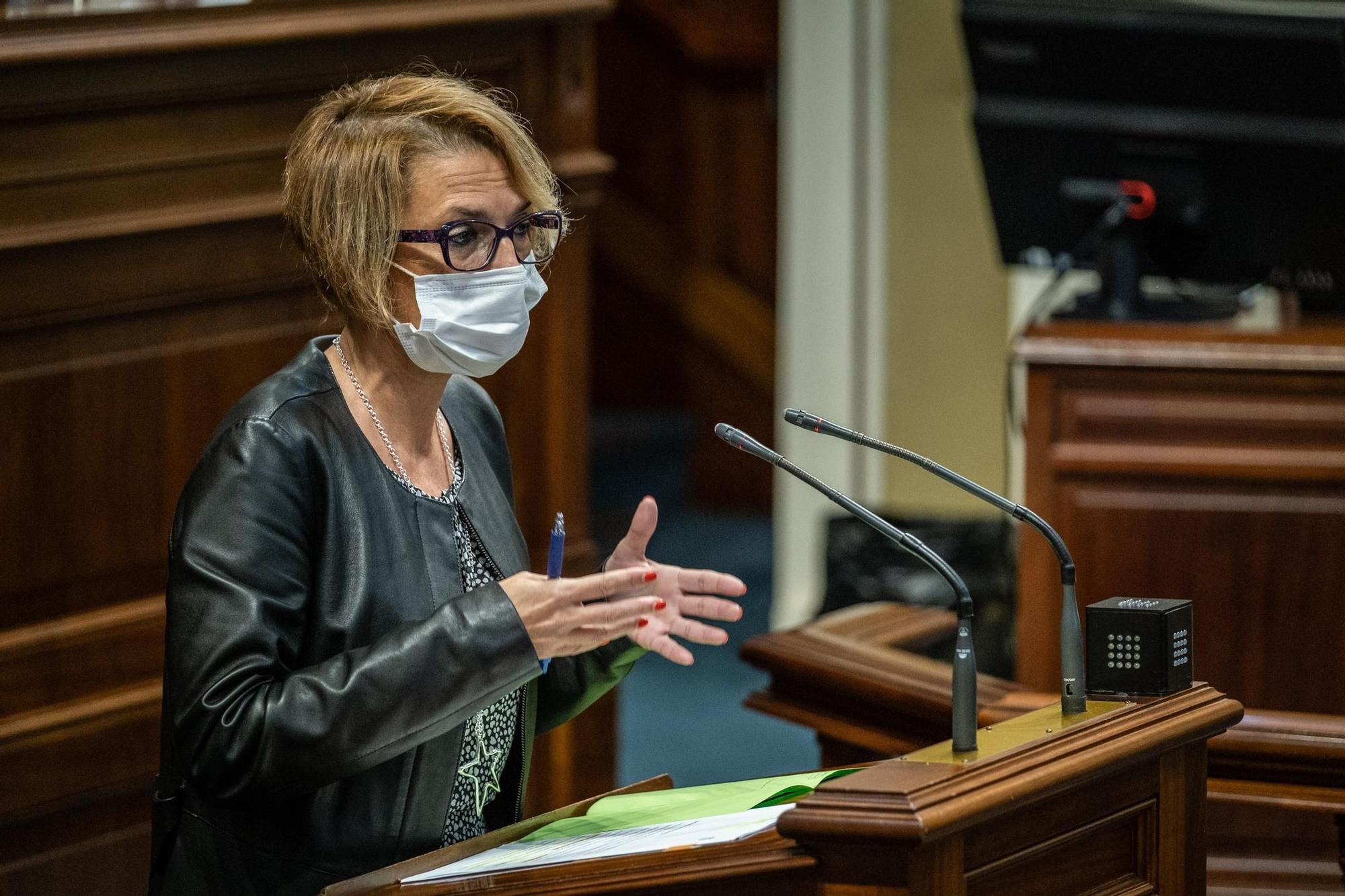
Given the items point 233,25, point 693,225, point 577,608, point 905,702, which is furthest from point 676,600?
point 693,225

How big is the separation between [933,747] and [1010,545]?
129 inches

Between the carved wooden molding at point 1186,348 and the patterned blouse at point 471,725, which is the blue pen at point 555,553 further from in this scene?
the carved wooden molding at point 1186,348

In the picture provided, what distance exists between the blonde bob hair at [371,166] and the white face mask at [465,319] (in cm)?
4

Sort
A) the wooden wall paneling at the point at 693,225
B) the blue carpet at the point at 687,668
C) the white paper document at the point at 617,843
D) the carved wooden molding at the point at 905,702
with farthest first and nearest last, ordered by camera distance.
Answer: the wooden wall paneling at the point at 693,225
the blue carpet at the point at 687,668
the carved wooden molding at the point at 905,702
the white paper document at the point at 617,843

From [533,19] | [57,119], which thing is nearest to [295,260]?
[57,119]

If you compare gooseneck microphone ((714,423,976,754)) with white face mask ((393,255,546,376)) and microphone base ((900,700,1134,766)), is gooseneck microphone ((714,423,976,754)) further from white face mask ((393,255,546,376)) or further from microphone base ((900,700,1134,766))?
white face mask ((393,255,546,376))

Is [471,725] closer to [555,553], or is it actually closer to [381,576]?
[381,576]

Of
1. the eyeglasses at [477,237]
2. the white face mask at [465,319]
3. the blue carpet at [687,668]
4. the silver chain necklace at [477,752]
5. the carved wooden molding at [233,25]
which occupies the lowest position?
the blue carpet at [687,668]

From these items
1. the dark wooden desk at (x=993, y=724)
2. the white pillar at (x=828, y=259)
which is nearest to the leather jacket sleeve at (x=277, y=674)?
the dark wooden desk at (x=993, y=724)

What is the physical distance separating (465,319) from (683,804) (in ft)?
1.78

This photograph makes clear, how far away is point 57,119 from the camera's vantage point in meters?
2.33

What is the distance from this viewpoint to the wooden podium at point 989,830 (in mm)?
1386

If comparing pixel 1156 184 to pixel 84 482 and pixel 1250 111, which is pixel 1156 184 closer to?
pixel 1250 111

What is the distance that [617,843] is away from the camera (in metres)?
1.53
